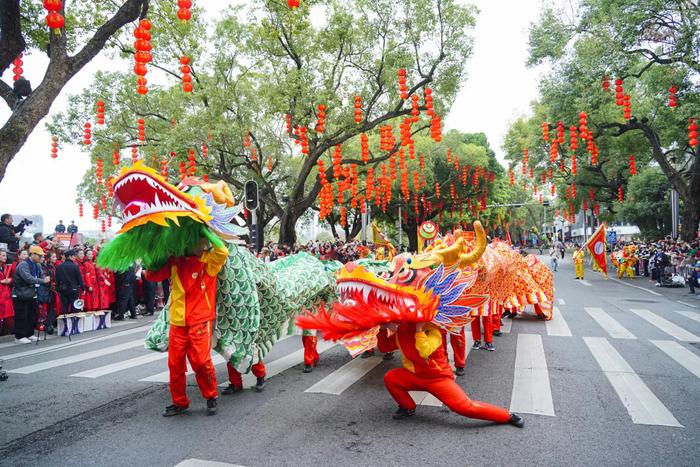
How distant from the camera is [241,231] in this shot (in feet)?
15.0

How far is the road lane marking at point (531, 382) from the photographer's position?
458 cm

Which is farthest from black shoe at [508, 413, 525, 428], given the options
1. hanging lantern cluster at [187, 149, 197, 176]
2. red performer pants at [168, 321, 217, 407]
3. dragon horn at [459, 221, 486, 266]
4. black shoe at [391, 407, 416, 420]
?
hanging lantern cluster at [187, 149, 197, 176]

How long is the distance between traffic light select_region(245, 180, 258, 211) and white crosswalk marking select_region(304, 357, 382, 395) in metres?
5.96

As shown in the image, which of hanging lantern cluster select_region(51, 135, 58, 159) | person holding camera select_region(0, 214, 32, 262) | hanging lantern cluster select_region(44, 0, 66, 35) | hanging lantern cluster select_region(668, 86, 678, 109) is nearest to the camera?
hanging lantern cluster select_region(44, 0, 66, 35)

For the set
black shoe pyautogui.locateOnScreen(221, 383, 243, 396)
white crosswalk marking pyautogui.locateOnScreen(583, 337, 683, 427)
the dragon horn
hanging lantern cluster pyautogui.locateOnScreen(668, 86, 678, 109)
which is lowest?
white crosswalk marking pyautogui.locateOnScreen(583, 337, 683, 427)

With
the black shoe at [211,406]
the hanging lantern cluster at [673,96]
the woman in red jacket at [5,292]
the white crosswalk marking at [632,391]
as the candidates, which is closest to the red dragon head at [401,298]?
the black shoe at [211,406]

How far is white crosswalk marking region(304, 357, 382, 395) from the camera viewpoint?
5.23 metres

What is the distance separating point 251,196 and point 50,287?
4.49m

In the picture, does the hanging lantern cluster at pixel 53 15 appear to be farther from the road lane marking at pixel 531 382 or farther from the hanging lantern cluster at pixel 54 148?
the hanging lantern cluster at pixel 54 148

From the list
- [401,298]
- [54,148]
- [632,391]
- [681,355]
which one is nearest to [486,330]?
[632,391]

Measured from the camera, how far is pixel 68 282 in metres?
9.28

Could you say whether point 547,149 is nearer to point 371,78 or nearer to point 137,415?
point 371,78

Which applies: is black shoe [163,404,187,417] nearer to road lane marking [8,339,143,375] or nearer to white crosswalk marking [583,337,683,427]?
road lane marking [8,339,143,375]

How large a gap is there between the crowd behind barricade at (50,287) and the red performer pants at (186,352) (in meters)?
3.45
